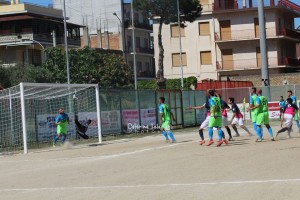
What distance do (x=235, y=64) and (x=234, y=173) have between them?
58.7m

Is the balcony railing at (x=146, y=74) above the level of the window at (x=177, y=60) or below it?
below

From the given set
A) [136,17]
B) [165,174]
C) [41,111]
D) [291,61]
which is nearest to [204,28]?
[291,61]

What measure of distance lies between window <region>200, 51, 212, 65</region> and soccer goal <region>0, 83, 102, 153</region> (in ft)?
136

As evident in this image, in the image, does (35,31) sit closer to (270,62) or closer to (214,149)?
(270,62)

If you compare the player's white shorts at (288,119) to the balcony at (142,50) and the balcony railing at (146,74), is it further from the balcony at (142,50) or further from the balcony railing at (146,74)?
the balcony at (142,50)

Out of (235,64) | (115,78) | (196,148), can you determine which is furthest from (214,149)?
(235,64)

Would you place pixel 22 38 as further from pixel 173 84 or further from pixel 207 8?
pixel 207 8

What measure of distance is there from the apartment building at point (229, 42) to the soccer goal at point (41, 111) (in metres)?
38.7

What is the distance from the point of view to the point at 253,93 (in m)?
20.5

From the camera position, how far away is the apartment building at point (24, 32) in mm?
67875

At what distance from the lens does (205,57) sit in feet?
238

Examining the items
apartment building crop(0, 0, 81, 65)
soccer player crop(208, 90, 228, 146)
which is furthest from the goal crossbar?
apartment building crop(0, 0, 81, 65)

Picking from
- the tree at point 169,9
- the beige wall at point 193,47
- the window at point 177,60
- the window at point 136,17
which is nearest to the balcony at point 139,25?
the window at point 136,17

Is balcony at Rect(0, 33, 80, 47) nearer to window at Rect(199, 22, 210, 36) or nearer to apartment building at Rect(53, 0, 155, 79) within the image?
apartment building at Rect(53, 0, 155, 79)
